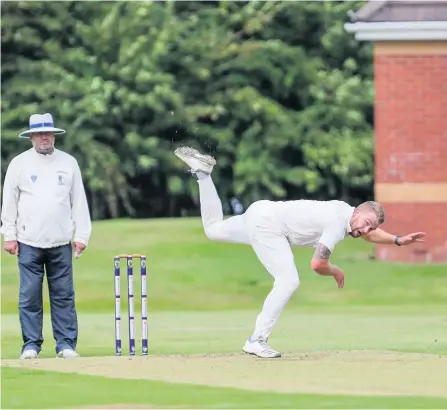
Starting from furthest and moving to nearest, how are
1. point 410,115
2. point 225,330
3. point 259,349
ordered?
point 410,115 → point 225,330 → point 259,349

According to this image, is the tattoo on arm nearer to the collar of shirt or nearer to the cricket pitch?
the cricket pitch

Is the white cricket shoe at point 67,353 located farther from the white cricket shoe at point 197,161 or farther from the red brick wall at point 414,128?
the red brick wall at point 414,128

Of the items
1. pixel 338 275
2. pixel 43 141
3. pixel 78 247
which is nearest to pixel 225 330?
pixel 78 247

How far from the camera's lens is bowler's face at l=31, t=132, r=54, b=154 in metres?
14.3

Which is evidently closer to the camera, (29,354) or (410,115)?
(29,354)

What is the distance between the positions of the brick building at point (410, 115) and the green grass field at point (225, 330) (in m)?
1.07

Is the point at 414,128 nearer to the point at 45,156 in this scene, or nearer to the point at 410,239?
the point at 45,156

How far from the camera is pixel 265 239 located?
13734mm

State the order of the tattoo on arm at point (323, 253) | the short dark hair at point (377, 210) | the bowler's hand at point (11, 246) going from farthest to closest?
1. the bowler's hand at point (11, 246)
2. the short dark hair at point (377, 210)
3. the tattoo on arm at point (323, 253)


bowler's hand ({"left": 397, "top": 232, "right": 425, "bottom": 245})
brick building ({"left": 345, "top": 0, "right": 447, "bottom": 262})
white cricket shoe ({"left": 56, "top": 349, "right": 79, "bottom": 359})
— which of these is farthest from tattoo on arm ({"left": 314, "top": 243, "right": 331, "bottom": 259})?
brick building ({"left": 345, "top": 0, "right": 447, "bottom": 262})

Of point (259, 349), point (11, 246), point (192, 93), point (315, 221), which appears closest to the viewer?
point (315, 221)

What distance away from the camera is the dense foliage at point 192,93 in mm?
38188

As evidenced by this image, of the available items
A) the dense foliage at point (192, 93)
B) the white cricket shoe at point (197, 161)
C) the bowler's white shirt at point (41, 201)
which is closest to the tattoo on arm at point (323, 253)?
the white cricket shoe at point (197, 161)

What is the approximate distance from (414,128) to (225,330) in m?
9.35
